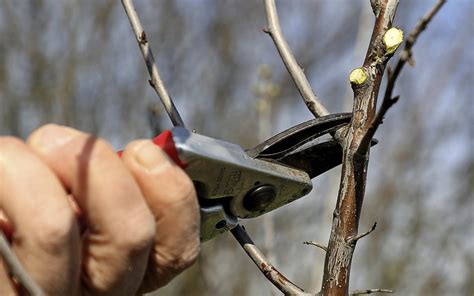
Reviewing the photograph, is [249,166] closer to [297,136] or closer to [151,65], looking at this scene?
[297,136]

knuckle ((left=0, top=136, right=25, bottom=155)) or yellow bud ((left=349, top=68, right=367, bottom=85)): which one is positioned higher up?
knuckle ((left=0, top=136, right=25, bottom=155))

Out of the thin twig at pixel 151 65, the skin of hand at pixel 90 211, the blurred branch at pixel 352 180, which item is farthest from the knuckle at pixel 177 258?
the thin twig at pixel 151 65

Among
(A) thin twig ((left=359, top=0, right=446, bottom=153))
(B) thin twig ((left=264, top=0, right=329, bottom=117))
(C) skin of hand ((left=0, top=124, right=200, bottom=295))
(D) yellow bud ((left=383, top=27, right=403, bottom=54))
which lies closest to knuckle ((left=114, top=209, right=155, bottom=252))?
(C) skin of hand ((left=0, top=124, right=200, bottom=295))

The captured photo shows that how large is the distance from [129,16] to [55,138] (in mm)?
834

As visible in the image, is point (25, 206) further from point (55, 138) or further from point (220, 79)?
point (220, 79)

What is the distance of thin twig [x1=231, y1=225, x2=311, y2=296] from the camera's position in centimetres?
151

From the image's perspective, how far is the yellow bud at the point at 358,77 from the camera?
137 centimetres

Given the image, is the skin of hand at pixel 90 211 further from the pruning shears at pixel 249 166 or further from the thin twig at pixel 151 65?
the thin twig at pixel 151 65

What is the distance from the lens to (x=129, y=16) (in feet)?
5.93

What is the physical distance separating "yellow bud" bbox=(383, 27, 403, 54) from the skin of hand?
0.52 metres

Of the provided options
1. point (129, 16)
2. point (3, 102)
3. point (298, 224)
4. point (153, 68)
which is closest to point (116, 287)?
point (153, 68)

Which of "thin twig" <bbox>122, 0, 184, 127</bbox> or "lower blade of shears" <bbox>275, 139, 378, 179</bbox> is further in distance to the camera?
"thin twig" <bbox>122, 0, 184, 127</bbox>

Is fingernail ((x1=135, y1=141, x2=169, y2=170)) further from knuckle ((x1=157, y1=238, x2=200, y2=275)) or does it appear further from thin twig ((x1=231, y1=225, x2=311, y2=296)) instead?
thin twig ((x1=231, y1=225, x2=311, y2=296))

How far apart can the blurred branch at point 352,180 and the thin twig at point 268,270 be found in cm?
12
